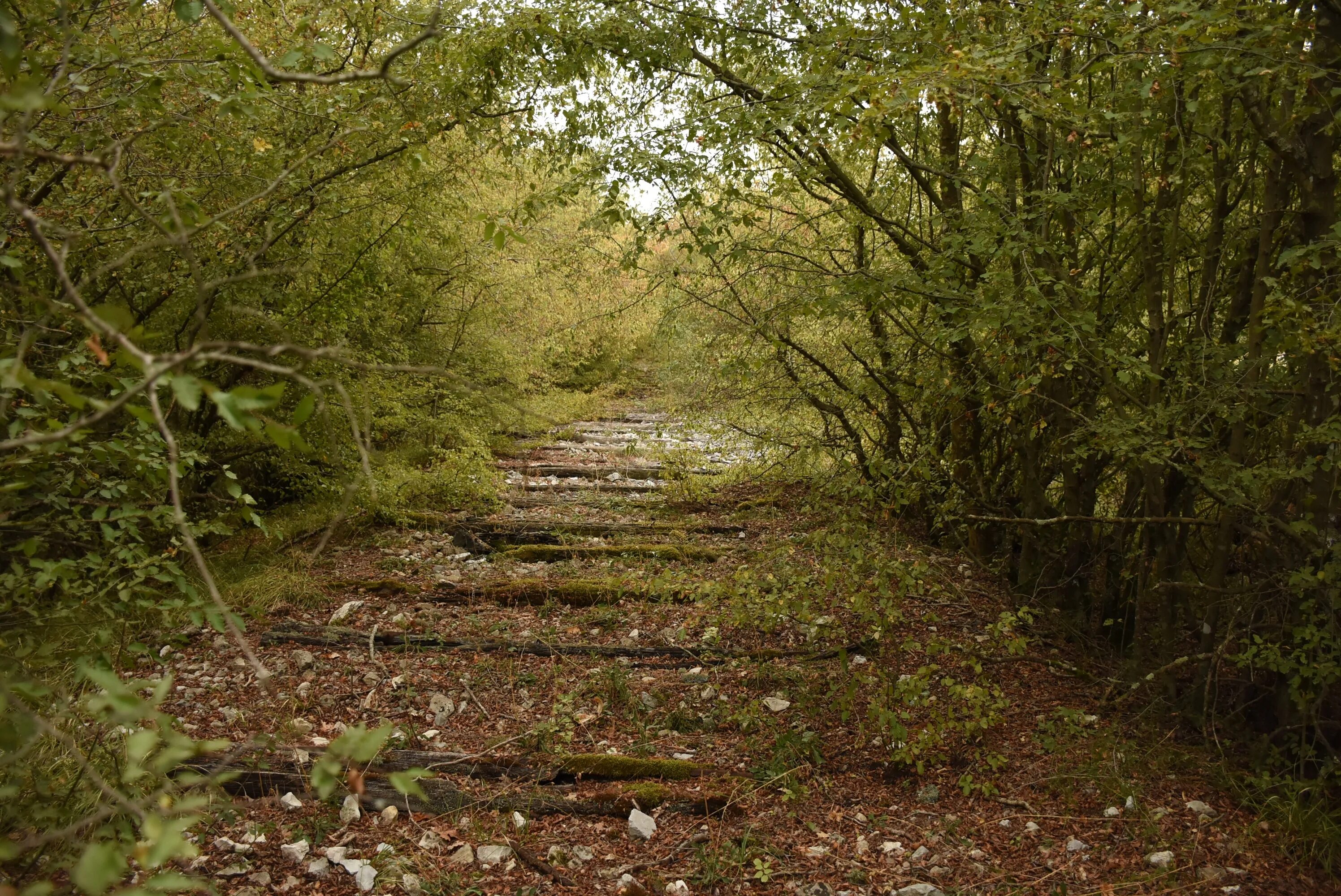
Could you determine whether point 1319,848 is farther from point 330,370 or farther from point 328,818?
point 330,370

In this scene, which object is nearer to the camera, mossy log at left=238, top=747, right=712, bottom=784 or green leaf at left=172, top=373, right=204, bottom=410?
green leaf at left=172, top=373, right=204, bottom=410

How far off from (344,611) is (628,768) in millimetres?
3015

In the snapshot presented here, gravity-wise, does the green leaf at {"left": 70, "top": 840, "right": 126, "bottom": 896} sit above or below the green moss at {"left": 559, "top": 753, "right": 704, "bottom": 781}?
above

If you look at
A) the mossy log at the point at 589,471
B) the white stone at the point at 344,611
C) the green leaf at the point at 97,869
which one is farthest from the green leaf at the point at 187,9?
the mossy log at the point at 589,471

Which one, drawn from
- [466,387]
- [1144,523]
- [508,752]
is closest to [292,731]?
[508,752]

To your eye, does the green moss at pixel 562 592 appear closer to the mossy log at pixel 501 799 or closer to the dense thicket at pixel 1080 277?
the dense thicket at pixel 1080 277

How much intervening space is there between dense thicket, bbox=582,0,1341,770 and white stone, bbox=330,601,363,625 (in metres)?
3.46

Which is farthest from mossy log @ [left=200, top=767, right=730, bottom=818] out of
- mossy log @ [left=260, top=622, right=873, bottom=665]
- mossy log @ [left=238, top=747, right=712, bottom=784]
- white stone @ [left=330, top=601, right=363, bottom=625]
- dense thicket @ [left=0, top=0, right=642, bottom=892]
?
white stone @ [left=330, top=601, right=363, bottom=625]

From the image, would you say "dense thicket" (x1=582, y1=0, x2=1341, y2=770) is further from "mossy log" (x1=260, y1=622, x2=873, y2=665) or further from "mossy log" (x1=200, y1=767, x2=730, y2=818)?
"mossy log" (x1=200, y1=767, x2=730, y2=818)

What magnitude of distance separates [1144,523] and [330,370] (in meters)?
6.22

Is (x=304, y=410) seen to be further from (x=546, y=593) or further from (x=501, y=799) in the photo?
(x=546, y=593)

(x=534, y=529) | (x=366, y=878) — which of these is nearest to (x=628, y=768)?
(x=366, y=878)

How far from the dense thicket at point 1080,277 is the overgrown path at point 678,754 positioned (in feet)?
2.25

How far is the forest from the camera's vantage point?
3197 mm
